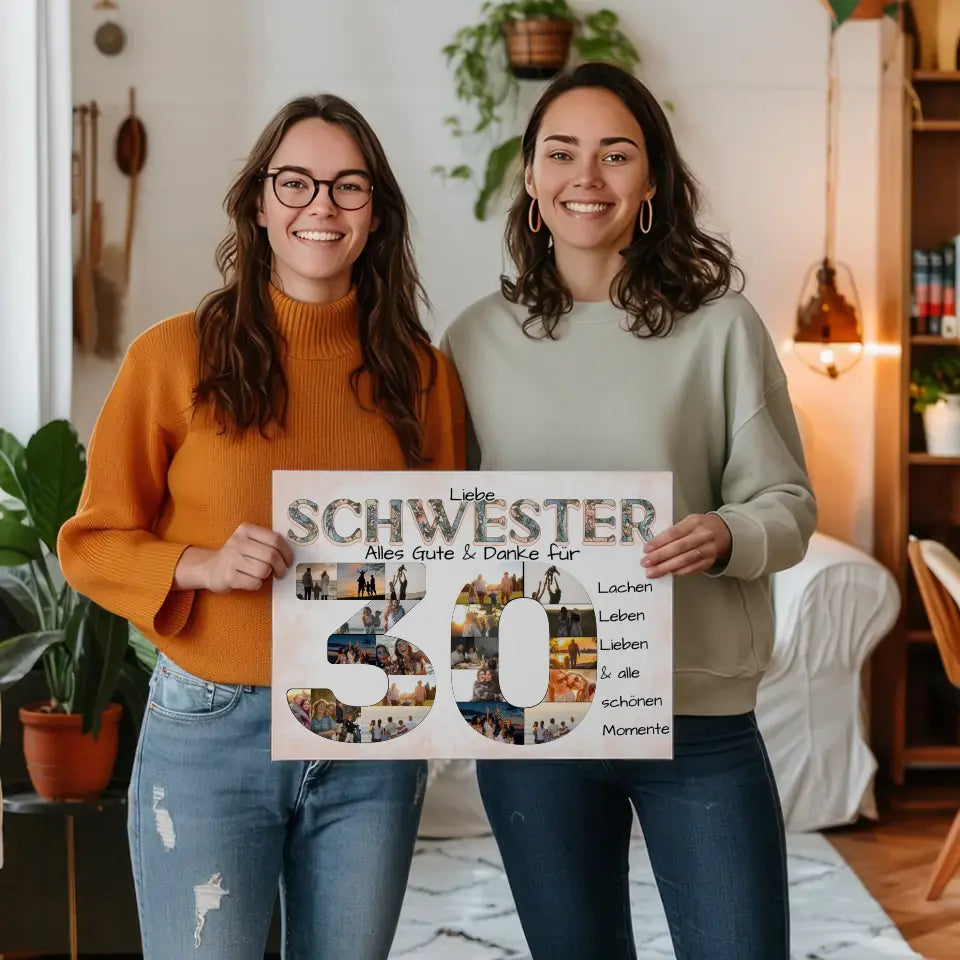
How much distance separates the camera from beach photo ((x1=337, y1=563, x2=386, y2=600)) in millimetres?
1341

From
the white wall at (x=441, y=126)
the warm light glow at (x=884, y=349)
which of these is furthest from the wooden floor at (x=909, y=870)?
the warm light glow at (x=884, y=349)

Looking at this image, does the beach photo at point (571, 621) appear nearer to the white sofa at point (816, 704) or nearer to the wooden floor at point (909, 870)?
the wooden floor at point (909, 870)

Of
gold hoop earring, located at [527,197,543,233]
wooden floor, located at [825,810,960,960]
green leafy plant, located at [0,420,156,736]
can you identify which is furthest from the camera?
wooden floor, located at [825,810,960,960]

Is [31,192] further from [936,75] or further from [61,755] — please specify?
[936,75]

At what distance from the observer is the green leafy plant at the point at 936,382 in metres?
3.85

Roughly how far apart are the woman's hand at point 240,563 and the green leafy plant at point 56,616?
3.56 ft

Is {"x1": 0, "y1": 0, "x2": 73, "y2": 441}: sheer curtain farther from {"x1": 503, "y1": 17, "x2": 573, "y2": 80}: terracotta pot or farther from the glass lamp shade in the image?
the glass lamp shade

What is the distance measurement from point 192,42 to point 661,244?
3.10 metres

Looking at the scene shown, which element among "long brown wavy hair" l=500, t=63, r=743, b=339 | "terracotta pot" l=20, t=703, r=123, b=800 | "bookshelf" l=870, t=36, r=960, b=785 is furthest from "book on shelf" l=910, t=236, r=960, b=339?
"terracotta pot" l=20, t=703, r=123, b=800

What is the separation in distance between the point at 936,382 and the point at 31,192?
2.64m

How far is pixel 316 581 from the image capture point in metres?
1.33

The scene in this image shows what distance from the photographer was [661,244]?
4.83ft

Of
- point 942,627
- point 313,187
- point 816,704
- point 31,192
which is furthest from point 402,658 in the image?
point 31,192

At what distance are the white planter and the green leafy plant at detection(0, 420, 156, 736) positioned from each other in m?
2.49
